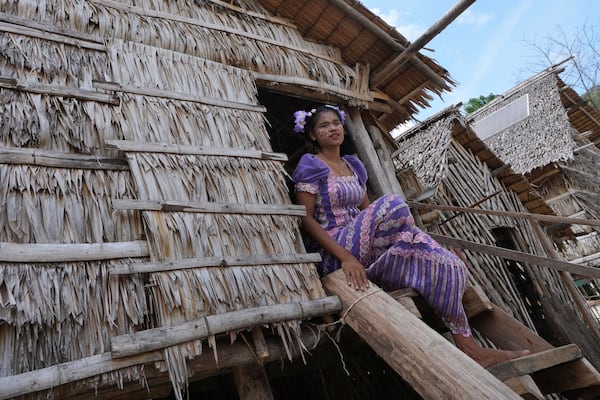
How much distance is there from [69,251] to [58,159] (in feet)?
1.85

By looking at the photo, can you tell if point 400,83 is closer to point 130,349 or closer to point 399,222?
point 399,222

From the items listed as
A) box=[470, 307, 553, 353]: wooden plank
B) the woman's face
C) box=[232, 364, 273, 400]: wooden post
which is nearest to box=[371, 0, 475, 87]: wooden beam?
the woman's face

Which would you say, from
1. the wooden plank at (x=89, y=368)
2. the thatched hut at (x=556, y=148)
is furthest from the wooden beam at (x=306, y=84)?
the thatched hut at (x=556, y=148)

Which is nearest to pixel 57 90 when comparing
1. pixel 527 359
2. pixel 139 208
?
pixel 139 208

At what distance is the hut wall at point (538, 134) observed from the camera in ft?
38.9

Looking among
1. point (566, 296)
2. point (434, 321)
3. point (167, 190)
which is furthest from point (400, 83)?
point (566, 296)

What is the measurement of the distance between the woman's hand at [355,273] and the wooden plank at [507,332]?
2.98 ft

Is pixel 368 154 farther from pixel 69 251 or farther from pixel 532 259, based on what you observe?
pixel 69 251

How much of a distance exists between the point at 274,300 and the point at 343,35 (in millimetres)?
2831

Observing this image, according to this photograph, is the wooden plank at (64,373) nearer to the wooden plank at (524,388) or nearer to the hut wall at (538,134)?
the wooden plank at (524,388)

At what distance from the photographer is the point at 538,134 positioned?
1284 centimetres

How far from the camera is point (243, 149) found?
9.50 ft

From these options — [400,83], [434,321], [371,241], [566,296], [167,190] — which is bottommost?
[566,296]

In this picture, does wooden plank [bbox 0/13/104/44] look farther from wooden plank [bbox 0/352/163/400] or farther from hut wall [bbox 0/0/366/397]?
wooden plank [bbox 0/352/163/400]
